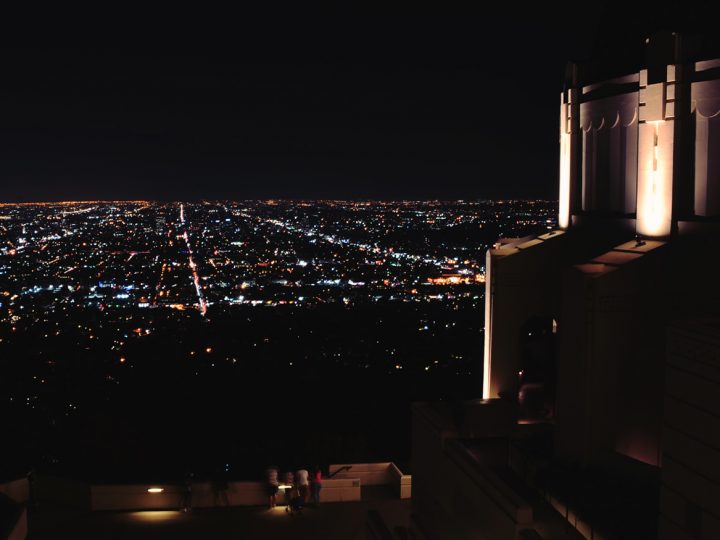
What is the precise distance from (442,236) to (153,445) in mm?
67169

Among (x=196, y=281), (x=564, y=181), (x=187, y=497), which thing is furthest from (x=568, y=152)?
(x=196, y=281)

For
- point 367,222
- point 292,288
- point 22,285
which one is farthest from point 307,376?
point 367,222

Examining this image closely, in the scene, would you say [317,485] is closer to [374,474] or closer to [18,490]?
[374,474]

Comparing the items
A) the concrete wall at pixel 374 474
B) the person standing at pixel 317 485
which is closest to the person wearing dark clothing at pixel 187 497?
the person standing at pixel 317 485

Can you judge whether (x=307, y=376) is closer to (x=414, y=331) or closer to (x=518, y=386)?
(x=414, y=331)

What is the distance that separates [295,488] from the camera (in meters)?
11.8

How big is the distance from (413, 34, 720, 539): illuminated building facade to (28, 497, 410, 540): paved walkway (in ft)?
4.50

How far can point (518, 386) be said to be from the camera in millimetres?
Answer: 11352

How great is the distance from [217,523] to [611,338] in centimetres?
612

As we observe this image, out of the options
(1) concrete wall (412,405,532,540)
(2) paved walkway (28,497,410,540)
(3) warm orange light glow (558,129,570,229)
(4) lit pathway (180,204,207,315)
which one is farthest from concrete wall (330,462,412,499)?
(4) lit pathway (180,204,207,315)

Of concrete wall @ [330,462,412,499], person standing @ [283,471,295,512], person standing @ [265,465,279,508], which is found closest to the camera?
person standing @ [265,465,279,508]

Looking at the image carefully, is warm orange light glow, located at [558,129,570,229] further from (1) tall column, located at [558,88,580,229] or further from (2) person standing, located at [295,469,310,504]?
(2) person standing, located at [295,469,310,504]

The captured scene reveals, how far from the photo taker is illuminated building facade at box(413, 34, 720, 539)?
308 inches

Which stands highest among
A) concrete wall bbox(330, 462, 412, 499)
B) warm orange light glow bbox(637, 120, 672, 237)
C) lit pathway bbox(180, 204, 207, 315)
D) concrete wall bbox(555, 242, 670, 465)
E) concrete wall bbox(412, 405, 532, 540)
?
warm orange light glow bbox(637, 120, 672, 237)
